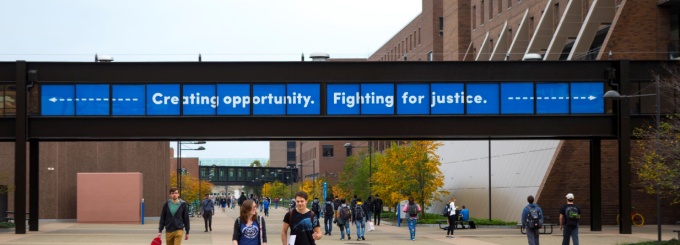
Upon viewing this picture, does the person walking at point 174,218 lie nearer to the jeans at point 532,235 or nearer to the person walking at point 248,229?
the person walking at point 248,229

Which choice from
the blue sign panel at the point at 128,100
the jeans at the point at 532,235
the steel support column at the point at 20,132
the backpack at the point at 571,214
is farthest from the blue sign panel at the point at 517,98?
the steel support column at the point at 20,132

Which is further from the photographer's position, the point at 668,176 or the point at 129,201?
the point at 129,201

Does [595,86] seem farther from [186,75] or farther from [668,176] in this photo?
[186,75]

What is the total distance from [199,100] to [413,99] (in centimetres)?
783

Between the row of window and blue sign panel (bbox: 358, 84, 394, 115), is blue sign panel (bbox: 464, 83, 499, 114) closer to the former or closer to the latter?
blue sign panel (bbox: 358, 84, 394, 115)

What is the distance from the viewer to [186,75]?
127 ft

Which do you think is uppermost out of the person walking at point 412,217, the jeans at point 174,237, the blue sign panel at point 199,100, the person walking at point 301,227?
the blue sign panel at point 199,100

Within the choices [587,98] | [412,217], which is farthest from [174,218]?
[587,98]

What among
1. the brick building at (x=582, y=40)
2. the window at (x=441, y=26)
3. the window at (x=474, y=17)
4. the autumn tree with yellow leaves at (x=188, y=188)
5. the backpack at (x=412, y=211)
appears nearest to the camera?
the backpack at (x=412, y=211)

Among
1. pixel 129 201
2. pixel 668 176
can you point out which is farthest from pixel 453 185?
pixel 668 176

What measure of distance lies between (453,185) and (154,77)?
28.8 meters

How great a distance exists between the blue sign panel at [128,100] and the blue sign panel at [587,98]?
15844 mm

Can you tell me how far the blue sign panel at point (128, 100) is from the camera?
38.7 metres

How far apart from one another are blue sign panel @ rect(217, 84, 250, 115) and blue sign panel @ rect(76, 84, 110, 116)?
4123 millimetres
